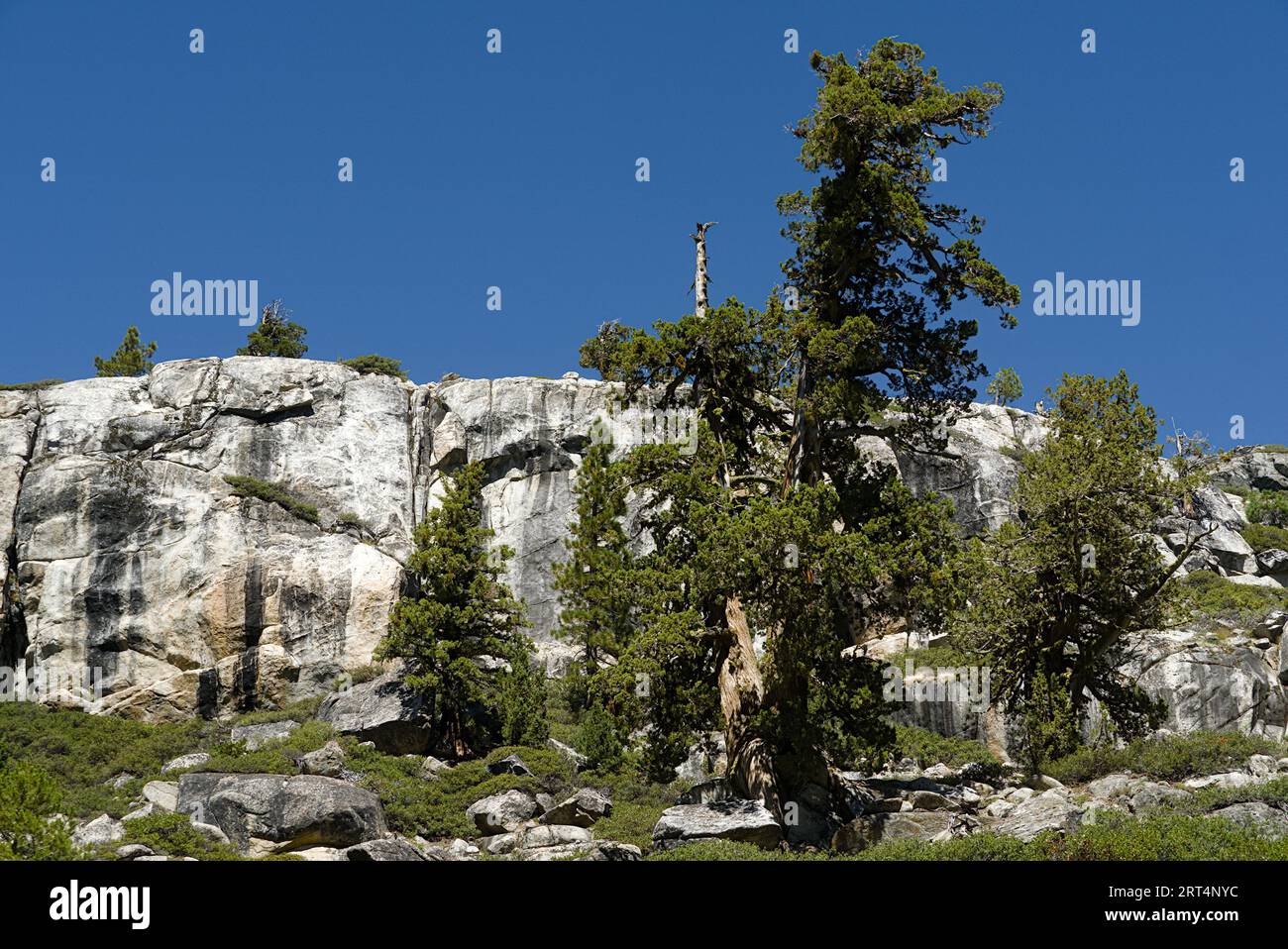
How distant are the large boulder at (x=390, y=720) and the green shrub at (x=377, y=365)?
2403 centimetres

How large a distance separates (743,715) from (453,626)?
15.5 metres

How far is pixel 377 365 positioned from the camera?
195 ft

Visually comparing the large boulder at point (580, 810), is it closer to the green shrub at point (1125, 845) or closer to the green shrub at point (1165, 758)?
the green shrub at point (1165, 758)

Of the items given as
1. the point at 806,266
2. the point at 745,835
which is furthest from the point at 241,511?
the point at 745,835

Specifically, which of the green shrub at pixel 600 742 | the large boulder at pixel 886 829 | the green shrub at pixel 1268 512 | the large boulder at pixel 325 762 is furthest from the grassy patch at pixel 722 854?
the green shrub at pixel 1268 512

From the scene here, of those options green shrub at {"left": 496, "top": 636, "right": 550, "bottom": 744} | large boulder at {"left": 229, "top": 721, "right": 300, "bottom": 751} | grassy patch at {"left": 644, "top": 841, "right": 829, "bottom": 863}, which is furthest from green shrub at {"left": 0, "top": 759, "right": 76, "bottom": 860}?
large boulder at {"left": 229, "top": 721, "right": 300, "bottom": 751}

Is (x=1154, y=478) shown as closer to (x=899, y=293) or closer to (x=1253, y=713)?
(x=899, y=293)

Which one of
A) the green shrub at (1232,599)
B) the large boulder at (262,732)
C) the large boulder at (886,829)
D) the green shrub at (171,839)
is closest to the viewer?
the large boulder at (886,829)

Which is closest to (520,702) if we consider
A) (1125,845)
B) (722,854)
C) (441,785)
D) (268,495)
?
(441,785)

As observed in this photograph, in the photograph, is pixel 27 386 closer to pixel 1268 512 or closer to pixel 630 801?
pixel 630 801

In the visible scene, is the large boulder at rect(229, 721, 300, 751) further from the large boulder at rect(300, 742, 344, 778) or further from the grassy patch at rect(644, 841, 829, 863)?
the grassy patch at rect(644, 841, 829, 863)

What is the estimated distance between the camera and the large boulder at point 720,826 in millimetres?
21109

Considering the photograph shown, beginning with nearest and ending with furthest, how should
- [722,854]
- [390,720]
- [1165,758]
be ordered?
[722,854], [1165,758], [390,720]
